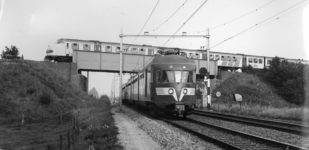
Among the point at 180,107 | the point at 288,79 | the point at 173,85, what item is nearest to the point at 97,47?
the point at 173,85

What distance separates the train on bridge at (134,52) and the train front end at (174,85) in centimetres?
1864

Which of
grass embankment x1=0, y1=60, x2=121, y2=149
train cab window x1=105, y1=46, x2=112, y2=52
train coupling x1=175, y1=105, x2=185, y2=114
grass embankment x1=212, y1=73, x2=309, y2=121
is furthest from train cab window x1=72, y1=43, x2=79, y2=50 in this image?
train coupling x1=175, y1=105, x2=185, y2=114

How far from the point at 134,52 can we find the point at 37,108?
23290 millimetres

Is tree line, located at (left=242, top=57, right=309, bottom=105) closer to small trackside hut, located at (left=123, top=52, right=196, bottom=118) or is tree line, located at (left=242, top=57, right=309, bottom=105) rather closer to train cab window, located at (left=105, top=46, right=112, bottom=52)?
train cab window, located at (left=105, top=46, right=112, bottom=52)

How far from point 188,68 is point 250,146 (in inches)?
327

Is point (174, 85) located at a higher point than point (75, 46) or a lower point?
lower

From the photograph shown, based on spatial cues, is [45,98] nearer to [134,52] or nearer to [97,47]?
[97,47]

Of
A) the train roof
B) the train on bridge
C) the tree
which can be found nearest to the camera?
the train roof

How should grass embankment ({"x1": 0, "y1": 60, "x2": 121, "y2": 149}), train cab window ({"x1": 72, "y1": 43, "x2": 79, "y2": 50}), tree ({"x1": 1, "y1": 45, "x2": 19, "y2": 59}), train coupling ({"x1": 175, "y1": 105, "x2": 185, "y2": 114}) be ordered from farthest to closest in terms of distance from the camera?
train cab window ({"x1": 72, "y1": 43, "x2": 79, "y2": 50}) → tree ({"x1": 1, "y1": 45, "x2": 19, "y2": 59}) → grass embankment ({"x1": 0, "y1": 60, "x2": 121, "y2": 149}) → train coupling ({"x1": 175, "y1": 105, "x2": 185, "y2": 114})

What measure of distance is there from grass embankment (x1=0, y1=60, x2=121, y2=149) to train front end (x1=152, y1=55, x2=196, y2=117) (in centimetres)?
320

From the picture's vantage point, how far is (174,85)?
51.9 feet

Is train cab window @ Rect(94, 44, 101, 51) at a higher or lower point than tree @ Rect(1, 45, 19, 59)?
higher

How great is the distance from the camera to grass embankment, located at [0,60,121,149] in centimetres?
1683

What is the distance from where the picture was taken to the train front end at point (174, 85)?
51.6 ft
